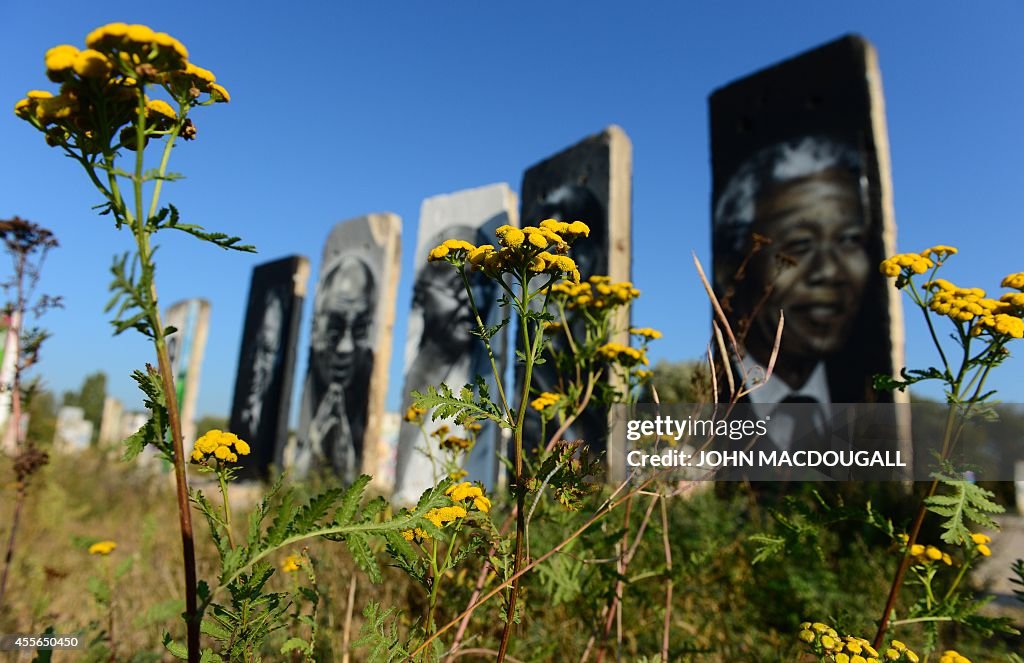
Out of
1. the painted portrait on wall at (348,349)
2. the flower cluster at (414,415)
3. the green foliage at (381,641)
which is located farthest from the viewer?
the painted portrait on wall at (348,349)

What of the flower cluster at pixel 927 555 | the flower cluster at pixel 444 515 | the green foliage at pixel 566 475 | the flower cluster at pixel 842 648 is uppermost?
the green foliage at pixel 566 475

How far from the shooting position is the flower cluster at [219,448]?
1.20 metres

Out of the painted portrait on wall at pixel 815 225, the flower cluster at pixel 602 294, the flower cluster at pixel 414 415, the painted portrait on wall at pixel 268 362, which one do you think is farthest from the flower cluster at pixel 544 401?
the painted portrait on wall at pixel 268 362

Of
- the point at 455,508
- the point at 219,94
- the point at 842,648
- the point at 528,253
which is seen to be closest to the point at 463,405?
the point at 455,508

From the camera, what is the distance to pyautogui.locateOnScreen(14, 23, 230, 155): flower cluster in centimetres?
91

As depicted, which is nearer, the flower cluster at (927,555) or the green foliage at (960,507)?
the green foliage at (960,507)

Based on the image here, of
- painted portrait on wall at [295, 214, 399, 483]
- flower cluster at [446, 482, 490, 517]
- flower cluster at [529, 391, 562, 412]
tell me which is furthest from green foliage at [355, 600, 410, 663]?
painted portrait on wall at [295, 214, 399, 483]

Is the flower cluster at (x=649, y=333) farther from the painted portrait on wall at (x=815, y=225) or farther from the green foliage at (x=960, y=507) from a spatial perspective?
the painted portrait on wall at (x=815, y=225)

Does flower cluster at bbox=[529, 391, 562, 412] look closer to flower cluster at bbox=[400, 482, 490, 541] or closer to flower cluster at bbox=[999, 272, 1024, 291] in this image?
flower cluster at bbox=[400, 482, 490, 541]

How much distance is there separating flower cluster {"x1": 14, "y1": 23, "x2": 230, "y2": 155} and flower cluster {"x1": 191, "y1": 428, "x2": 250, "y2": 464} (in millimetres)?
554

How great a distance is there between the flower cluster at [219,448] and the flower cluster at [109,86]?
21.8 inches

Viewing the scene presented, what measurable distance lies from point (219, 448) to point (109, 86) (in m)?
0.65

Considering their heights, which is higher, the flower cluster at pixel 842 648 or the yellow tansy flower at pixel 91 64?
the yellow tansy flower at pixel 91 64

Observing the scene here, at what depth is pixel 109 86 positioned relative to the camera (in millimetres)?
961
